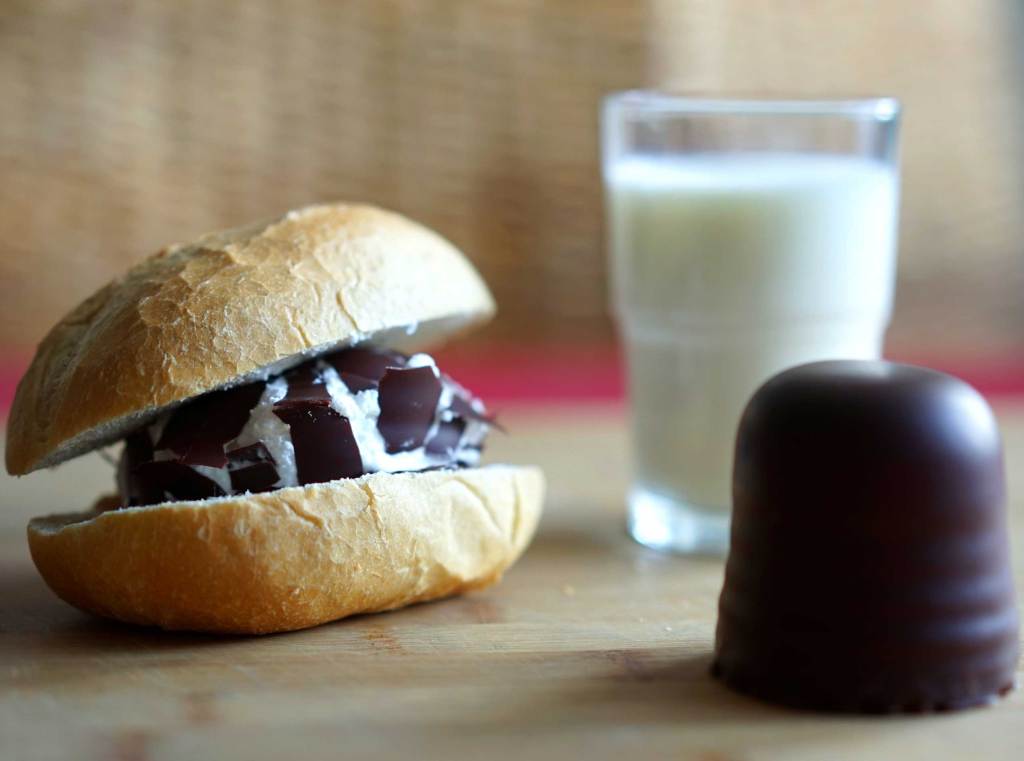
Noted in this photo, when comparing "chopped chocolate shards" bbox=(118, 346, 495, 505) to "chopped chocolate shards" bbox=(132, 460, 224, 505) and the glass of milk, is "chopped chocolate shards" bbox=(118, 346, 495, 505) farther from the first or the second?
the glass of milk

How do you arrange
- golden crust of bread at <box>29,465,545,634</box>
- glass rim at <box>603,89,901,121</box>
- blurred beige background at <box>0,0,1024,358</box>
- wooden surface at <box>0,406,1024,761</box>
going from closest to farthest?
1. wooden surface at <box>0,406,1024,761</box>
2. golden crust of bread at <box>29,465,545,634</box>
3. glass rim at <box>603,89,901,121</box>
4. blurred beige background at <box>0,0,1024,358</box>

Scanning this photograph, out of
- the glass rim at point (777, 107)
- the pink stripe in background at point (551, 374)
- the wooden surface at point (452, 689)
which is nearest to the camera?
the wooden surface at point (452, 689)

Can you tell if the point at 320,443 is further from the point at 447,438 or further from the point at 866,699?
the point at 866,699

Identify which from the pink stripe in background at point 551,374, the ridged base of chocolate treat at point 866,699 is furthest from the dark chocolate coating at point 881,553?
the pink stripe in background at point 551,374

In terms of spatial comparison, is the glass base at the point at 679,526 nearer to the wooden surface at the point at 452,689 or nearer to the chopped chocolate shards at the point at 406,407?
the wooden surface at the point at 452,689

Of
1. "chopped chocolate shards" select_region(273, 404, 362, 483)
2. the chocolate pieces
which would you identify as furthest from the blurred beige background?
"chopped chocolate shards" select_region(273, 404, 362, 483)
